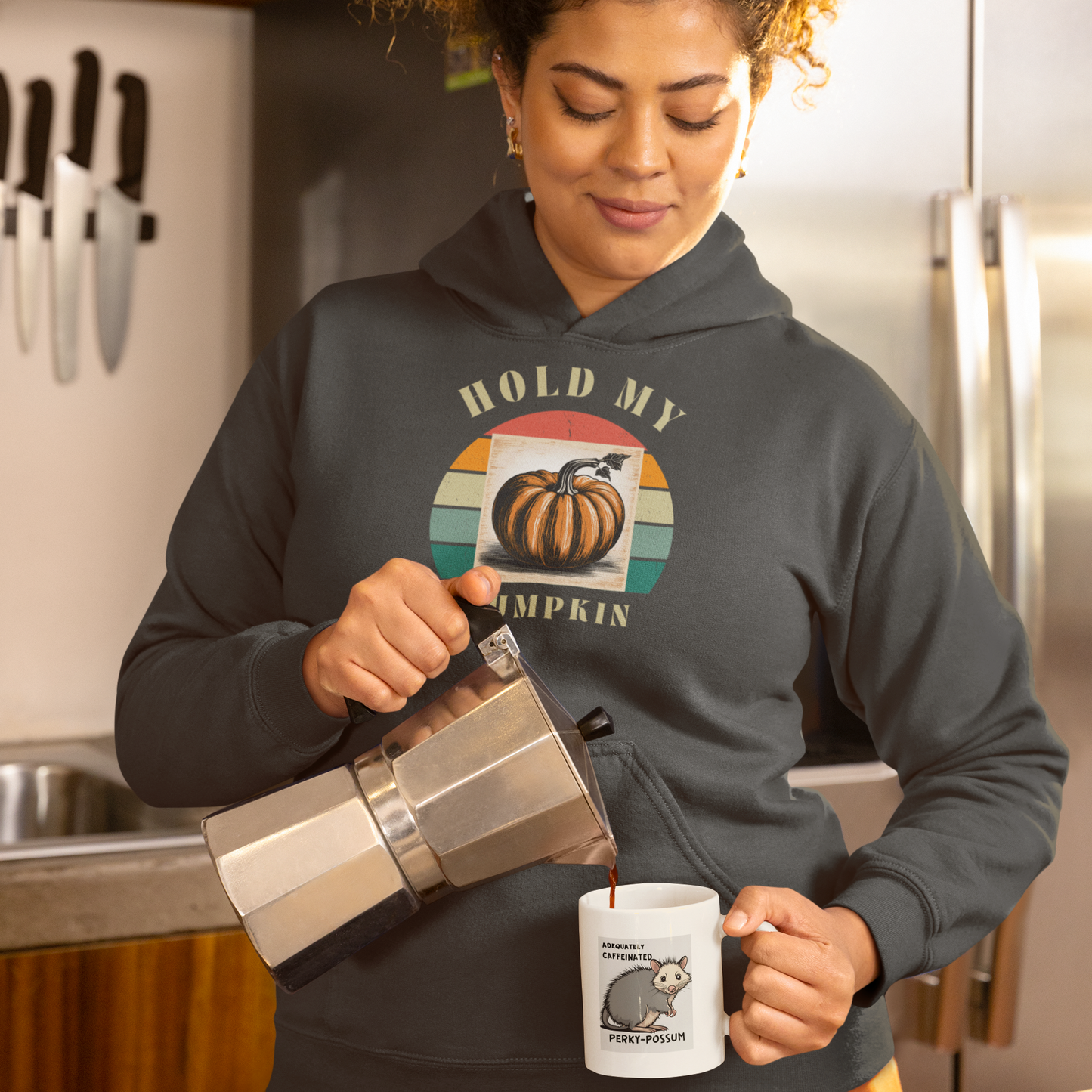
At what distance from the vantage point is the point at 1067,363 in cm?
157

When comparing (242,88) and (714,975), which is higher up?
(242,88)

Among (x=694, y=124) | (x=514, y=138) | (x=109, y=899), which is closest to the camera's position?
(x=694, y=124)

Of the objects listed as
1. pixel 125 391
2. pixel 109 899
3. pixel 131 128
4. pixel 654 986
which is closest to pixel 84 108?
pixel 131 128

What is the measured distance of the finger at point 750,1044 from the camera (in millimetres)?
727

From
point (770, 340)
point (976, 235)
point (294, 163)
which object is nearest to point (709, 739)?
point (770, 340)

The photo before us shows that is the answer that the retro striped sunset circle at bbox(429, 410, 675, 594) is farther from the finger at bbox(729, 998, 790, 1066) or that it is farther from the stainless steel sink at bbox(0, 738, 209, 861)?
the stainless steel sink at bbox(0, 738, 209, 861)

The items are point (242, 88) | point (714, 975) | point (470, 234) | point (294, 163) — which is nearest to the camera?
point (714, 975)

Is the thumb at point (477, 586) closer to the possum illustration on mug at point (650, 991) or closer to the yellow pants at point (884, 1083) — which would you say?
the possum illustration on mug at point (650, 991)

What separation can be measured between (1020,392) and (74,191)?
1367mm

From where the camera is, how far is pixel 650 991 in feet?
2.37

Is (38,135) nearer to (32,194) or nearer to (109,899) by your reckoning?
(32,194)

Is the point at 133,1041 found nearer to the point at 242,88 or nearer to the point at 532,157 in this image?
the point at 532,157

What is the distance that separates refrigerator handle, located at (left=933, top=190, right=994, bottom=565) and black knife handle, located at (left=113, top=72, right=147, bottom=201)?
117 cm

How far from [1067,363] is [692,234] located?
87 cm
